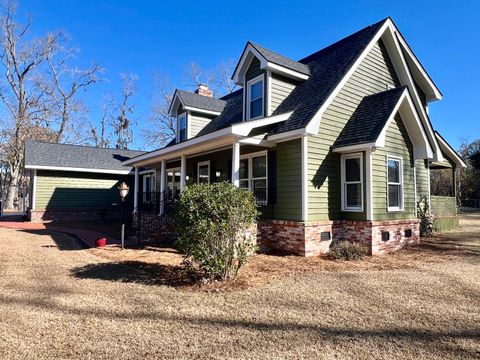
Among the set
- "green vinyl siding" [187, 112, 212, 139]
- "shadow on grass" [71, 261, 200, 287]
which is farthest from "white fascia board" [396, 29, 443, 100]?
"shadow on grass" [71, 261, 200, 287]

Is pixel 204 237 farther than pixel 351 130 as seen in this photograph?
No

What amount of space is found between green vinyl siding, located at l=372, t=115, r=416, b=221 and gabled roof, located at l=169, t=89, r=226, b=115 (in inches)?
313

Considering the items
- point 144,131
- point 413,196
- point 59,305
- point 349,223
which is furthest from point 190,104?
point 144,131

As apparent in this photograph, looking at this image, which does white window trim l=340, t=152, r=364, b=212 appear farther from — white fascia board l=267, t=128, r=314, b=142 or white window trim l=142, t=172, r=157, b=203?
white window trim l=142, t=172, r=157, b=203

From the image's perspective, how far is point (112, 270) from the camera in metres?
7.20

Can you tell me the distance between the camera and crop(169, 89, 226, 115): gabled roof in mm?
14484

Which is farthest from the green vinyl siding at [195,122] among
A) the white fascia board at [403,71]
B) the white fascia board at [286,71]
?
the white fascia board at [403,71]

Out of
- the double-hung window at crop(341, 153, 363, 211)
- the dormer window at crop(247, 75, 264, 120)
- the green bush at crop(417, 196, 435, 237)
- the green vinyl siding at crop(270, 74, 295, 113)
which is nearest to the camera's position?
the double-hung window at crop(341, 153, 363, 211)

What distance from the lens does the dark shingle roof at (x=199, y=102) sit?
47.8 ft

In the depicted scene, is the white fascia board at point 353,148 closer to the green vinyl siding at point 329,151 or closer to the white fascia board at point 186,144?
the green vinyl siding at point 329,151

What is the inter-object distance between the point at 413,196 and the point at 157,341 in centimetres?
985

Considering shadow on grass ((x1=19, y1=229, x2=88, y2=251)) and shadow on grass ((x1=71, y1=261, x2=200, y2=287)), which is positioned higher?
shadow on grass ((x1=19, y1=229, x2=88, y2=251))

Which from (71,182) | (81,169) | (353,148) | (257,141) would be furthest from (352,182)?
(71,182)

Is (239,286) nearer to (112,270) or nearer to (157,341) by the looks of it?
(157,341)
